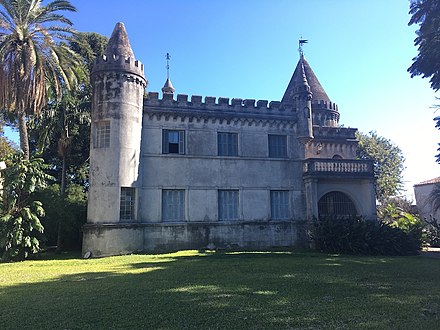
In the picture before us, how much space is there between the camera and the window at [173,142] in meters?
21.8

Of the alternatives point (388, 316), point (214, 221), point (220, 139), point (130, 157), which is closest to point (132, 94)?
point (130, 157)

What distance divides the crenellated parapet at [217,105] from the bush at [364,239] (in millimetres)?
8127

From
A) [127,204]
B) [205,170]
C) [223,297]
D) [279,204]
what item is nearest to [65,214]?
[127,204]

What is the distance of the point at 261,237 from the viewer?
73.2ft

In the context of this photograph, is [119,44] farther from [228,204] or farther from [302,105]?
[302,105]

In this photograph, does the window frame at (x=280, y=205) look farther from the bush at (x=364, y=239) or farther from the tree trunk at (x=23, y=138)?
the tree trunk at (x=23, y=138)

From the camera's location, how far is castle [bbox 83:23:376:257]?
1997cm

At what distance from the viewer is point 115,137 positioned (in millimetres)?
20031

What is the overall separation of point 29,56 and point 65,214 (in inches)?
358

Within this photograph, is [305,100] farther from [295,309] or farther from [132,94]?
[295,309]

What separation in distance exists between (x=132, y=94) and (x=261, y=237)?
11.5 meters

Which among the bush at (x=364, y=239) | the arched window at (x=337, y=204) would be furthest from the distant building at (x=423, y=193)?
the bush at (x=364, y=239)

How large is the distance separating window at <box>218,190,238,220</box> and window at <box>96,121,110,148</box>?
7.33 metres

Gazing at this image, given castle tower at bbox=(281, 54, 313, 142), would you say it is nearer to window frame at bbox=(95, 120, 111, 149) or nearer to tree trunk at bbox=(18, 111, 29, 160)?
window frame at bbox=(95, 120, 111, 149)
